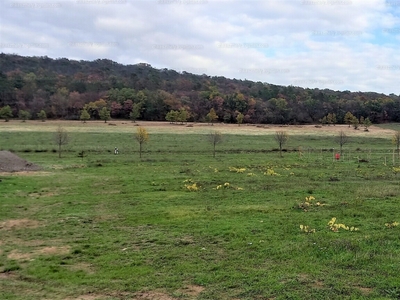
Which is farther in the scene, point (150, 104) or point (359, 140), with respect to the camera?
point (150, 104)

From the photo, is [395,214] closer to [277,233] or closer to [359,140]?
[277,233]

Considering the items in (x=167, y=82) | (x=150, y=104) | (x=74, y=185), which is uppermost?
(x=167, y=82)

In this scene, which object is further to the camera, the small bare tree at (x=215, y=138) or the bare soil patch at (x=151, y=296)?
the small bare tree at (x=215, y=138)

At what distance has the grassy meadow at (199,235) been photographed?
10484 mm

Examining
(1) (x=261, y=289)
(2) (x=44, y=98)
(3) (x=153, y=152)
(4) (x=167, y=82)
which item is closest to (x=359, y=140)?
(3) (x=153, y=152)

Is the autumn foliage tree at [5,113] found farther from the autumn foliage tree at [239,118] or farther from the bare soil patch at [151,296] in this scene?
the bare soil patch at [151,296]

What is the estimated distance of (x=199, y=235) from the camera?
1524cm

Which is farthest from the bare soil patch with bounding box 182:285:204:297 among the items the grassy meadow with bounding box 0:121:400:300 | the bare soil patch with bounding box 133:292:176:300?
the bare soil patch with bounding box 133:292:176:300

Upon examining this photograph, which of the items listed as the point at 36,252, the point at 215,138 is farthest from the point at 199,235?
the point at 215,138

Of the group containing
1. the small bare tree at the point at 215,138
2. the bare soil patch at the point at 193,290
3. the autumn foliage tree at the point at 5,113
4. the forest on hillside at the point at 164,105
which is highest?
the forest on hillside at the point at 164,105

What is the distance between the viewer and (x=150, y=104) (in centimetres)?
11119

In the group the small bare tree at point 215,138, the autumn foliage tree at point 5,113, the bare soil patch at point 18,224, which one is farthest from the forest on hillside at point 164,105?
the bare soil patch at point 18,224

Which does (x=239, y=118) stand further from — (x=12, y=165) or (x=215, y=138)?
(x=12, y=165)

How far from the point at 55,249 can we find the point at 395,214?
1419cm
